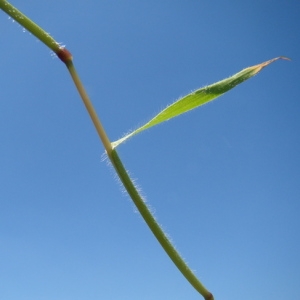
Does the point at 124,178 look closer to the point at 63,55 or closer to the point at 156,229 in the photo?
the point at 156,229

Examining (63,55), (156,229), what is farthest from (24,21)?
(156,229)

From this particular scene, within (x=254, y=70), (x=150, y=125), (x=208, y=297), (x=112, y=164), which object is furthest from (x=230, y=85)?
(x=208, y=297)

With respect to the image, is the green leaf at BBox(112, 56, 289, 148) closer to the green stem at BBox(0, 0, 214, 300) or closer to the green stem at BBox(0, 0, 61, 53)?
the green stem at BBox(0, 0, 214, 300)

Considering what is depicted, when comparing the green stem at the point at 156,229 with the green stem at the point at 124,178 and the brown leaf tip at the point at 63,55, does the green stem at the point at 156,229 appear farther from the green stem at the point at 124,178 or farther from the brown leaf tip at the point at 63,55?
the brown leaf tip at the point at 63,55

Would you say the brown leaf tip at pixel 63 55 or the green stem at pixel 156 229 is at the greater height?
the brown leaf tip at pixel 63 55

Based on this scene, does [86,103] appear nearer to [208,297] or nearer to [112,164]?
[112,164]

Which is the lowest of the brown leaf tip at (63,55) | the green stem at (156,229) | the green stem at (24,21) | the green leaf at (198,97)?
the green stem at (156,229)

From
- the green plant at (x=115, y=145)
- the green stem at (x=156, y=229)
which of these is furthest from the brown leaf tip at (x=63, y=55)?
the green stem at (x=156, y=229)

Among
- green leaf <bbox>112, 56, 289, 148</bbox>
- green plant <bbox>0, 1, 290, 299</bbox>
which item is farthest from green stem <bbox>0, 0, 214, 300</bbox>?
green leaf <bbox>112, 56, 289, 148</bbox>
